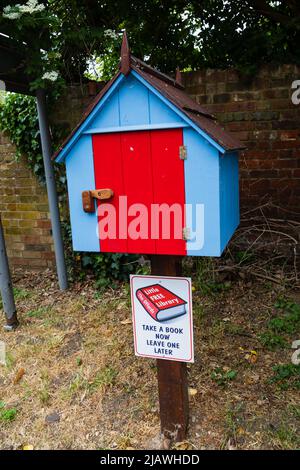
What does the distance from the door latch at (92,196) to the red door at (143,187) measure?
28 mm

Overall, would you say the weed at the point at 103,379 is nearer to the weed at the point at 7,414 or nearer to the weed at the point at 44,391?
the weed at the point at 44,391

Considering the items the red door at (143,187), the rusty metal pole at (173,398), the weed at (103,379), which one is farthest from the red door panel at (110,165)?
the weed at (103,379)

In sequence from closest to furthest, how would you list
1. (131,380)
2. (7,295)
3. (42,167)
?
(131,380), (7,295), (42,167)

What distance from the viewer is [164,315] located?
1754 millimetres

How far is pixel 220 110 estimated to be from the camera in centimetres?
346

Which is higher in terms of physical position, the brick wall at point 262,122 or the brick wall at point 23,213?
the brick wall at point 262,122

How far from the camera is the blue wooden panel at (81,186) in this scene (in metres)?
1.54

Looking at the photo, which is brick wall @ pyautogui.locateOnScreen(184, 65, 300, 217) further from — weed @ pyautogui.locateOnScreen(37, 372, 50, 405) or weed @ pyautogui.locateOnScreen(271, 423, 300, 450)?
weed @ pyautogui.locateOnScreen(37, 372, 50, 405)

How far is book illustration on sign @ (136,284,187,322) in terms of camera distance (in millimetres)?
1737

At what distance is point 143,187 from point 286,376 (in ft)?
5.51

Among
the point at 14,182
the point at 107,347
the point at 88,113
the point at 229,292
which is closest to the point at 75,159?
the point at 88,113

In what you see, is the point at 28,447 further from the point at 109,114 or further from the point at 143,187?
the point at 109,114

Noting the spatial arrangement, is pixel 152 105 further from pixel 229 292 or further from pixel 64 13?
pixel 64 13

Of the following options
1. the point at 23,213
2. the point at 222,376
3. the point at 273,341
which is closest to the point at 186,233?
the point at 222,376
